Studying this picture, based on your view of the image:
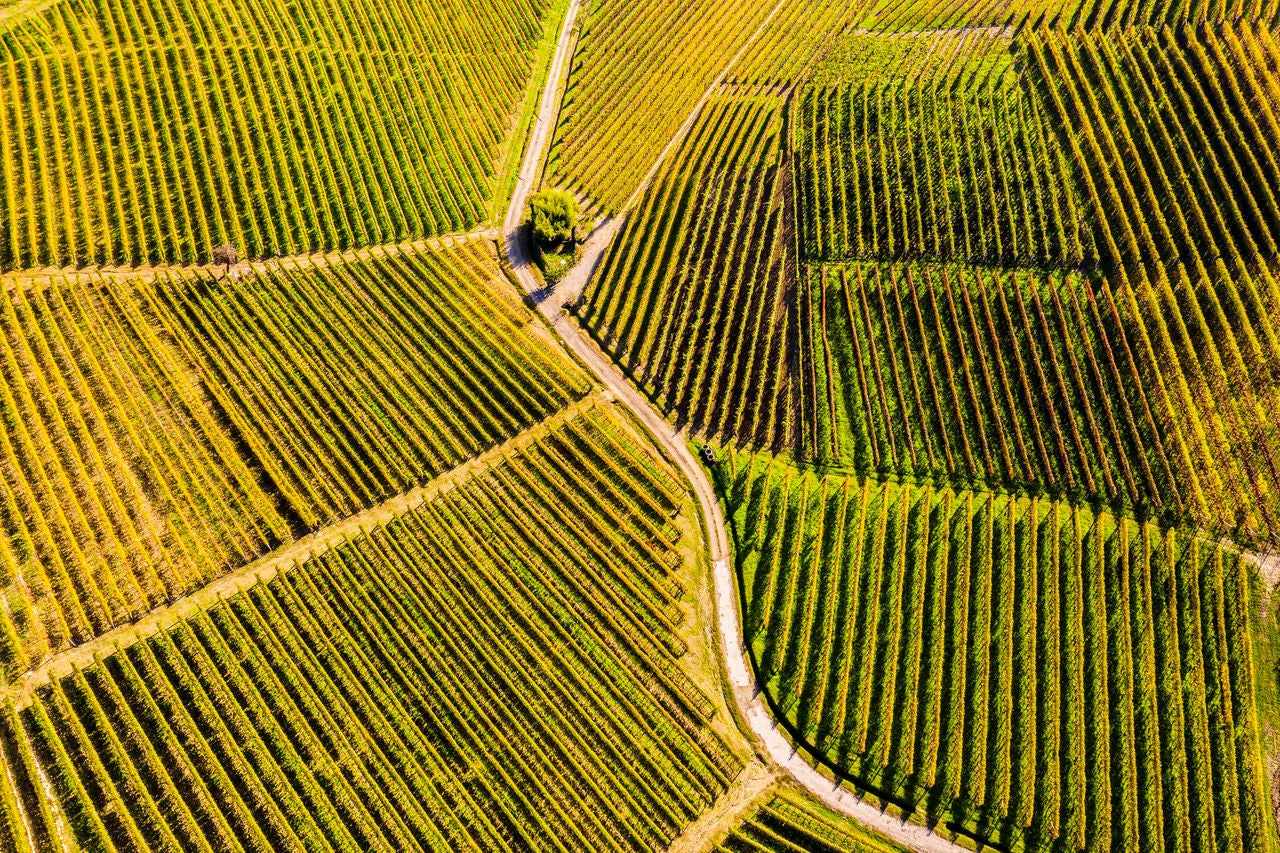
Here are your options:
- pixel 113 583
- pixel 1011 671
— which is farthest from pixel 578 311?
pixel 1011 671

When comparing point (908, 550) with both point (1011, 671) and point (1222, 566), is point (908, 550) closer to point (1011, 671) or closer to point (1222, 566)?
point (1011, 671)

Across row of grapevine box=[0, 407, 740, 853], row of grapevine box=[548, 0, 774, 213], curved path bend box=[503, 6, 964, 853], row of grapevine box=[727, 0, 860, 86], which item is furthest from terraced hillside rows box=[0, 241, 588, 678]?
row of grapevine box=[727, 0, 860, 86]

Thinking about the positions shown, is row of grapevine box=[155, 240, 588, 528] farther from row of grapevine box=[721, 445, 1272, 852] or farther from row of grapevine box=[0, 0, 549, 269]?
row of grapevine box=[721, 445, 1272, 852]

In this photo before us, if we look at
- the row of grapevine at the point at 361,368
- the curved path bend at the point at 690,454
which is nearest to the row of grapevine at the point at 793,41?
the curved path bend at the point at 690,454

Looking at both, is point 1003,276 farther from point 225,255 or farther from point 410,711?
point 225,255

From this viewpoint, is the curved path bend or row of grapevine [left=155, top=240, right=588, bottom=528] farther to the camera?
row of grapevine [left=155, top=240, right=588, bottom=528]

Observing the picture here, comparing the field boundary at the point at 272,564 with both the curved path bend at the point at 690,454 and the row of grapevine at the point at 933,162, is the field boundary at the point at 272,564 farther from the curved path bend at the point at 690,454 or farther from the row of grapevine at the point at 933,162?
the row of grapevine at the point at 933,162
